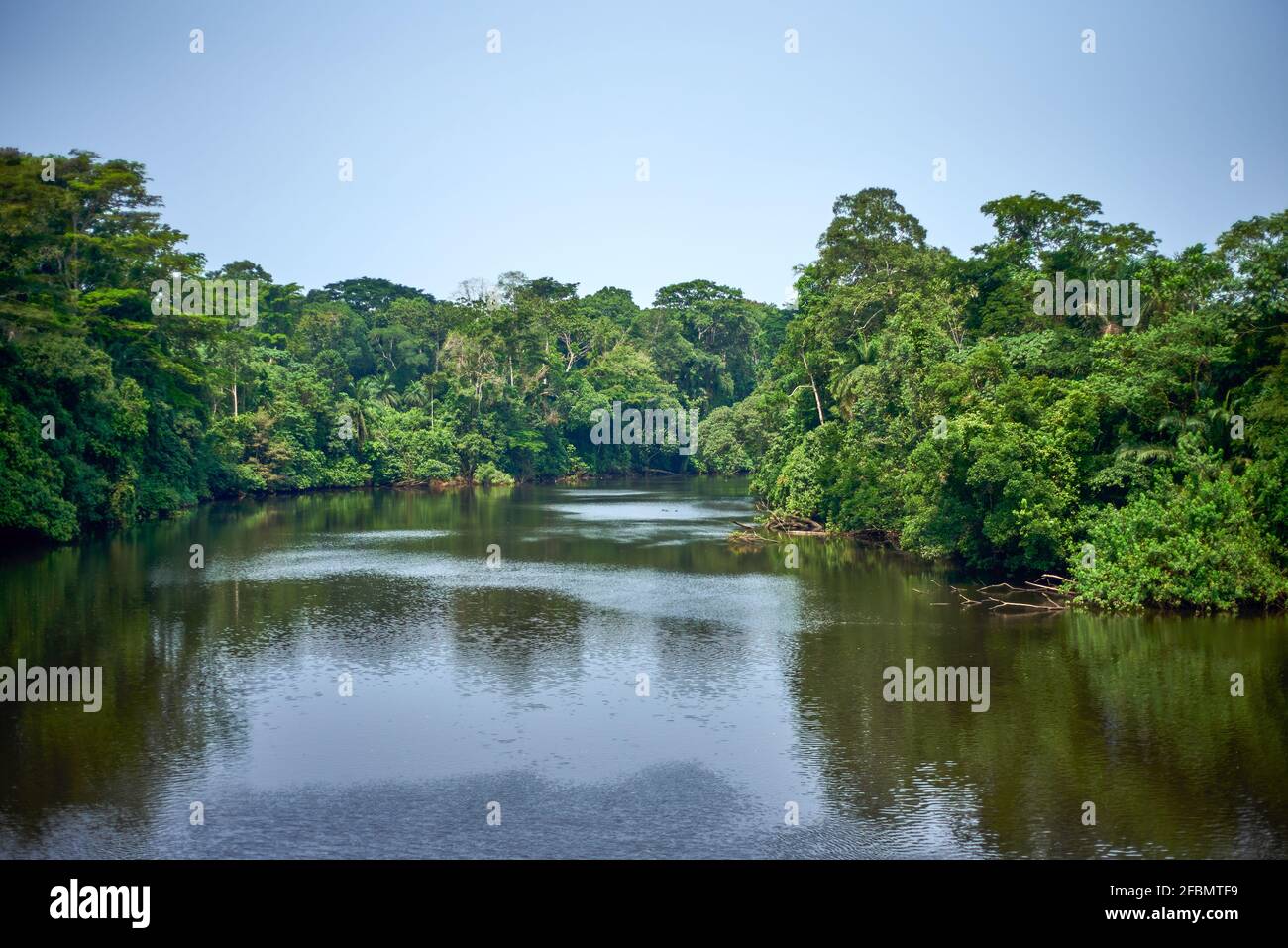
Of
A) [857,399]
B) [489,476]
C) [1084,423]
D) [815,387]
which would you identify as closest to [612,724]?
[1084,423]

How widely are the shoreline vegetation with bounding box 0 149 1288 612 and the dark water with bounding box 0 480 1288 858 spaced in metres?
2.96

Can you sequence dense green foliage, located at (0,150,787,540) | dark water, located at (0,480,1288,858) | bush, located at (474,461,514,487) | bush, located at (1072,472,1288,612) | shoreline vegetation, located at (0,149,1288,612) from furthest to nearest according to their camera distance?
bush, located at (474,461,514,487) → dense green foliage, located at (0,150,787,540) → shoreline vegetation, located at (0,149,1288,612) → bush, located at (1072,472,1288,612) → dark water, located at (0,480,1288,858)

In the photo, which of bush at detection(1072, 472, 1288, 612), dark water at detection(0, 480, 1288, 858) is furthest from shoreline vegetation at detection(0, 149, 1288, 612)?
dark water at detection(0, 480, 1288, 858)

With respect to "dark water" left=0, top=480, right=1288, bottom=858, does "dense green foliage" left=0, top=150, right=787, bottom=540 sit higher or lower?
higher

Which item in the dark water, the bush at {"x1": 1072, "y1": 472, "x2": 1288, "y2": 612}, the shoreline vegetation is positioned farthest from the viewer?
the shoreline vegetation

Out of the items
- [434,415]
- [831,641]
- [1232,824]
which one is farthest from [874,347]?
[434,415]

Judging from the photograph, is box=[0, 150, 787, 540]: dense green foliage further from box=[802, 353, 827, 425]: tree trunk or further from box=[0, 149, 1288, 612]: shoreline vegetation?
box=[802, 353, 827, 425]: tree trunk

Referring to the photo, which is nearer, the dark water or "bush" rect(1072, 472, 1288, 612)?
the dark water

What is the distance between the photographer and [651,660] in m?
23.7

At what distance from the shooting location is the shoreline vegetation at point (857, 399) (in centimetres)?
2662

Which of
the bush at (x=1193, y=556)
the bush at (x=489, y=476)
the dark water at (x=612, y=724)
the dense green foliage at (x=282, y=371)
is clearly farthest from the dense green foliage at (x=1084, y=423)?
the bush at (x=489, y=476)

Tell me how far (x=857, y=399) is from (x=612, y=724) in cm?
2656

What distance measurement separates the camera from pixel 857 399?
43375mm

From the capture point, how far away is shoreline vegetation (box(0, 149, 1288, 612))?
26.6m
